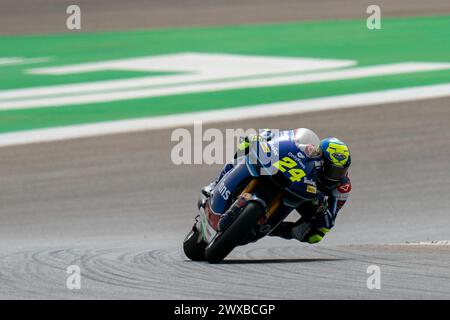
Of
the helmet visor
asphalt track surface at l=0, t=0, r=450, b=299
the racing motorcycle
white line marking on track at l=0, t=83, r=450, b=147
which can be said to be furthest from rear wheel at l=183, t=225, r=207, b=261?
white line marking on track at l=0, t=83, r=450, b=147

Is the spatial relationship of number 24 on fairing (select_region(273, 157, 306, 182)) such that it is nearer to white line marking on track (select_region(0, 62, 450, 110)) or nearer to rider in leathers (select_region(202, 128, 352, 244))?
rider in leathers (select_region(202, 128, 352, 244))

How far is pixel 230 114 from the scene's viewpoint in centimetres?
1788

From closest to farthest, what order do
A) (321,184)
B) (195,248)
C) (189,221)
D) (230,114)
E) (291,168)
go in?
(291,168), (321,184), (195,248), (189,221), (230,114)

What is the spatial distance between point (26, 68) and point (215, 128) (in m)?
6.69

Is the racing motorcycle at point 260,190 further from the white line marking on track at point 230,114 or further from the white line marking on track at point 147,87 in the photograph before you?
the white line marking on track at point 147,87

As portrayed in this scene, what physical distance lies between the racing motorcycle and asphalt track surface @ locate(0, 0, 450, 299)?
0.23 meters

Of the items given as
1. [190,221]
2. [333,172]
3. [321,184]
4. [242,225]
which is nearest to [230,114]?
[190,221]

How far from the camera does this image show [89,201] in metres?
14.1

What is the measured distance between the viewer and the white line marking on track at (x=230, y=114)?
16953 millimetres

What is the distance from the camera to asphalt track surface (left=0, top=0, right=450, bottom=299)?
764 centimetres

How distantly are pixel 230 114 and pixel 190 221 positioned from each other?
5014 millimetres

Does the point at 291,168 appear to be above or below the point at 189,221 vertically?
above

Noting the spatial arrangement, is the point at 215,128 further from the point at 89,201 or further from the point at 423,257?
the point at 423,257

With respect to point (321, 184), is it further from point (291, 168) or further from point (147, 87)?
point (147, 87)
